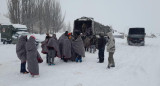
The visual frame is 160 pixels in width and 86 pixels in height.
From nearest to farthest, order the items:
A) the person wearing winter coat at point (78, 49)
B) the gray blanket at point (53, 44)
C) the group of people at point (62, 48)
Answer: the gray blanket at point (53, 44) → the group of people at point (62, 48) → the person wearing winter coat at point (78, 49)

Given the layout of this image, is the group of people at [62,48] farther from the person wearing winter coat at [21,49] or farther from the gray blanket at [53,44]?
the person wearing winter coat at [21,49]

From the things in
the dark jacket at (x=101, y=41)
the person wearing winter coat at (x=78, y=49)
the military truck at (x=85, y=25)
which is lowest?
the person wearing winter coat at (x=78, y=49)

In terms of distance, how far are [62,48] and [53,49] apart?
722mm

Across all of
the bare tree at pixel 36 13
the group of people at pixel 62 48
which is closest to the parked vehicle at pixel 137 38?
the group of people at pixel 62 48

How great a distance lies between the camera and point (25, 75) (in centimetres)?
706

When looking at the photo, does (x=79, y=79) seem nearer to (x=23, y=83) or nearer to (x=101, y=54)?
(x=23, y=83)

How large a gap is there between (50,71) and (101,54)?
3387 millimetres

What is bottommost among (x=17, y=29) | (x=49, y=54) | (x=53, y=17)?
(x=49, y=54)

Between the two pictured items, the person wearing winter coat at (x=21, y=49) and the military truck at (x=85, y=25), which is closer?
the person wearing winter coat at (x=21, y=49)

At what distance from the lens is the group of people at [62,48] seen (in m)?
→ 8.76

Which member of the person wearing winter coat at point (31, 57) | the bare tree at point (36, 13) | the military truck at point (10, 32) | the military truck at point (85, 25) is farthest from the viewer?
the bare tree at point (36, 13)

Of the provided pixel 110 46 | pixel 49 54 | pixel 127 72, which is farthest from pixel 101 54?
pixel 49 54

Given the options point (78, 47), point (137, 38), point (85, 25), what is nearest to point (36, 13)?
point (85, 25)

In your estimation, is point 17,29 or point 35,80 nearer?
point 35,80
